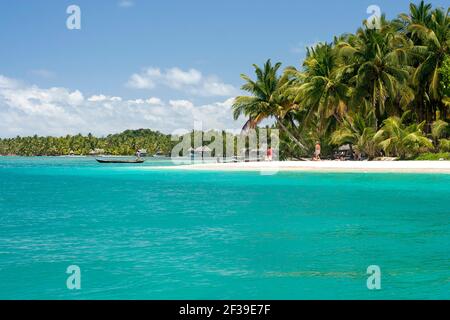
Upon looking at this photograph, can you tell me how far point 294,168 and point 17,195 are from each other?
61.3ft

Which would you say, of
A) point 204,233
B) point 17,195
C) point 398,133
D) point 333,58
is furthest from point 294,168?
point 204,233

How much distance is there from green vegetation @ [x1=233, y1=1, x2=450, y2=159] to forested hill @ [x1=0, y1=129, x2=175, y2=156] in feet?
328

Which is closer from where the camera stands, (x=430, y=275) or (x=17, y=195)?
(x=430, y=275)

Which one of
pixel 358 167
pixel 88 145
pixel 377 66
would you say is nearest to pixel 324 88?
pixel 377 66

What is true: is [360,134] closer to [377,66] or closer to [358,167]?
[377,66]

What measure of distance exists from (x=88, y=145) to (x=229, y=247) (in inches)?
6273

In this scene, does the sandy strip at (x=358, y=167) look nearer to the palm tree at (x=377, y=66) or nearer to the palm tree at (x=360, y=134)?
the palm tree at (x=360, y=134)

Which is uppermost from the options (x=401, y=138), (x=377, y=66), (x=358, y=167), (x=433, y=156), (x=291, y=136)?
(x=377, y=66)

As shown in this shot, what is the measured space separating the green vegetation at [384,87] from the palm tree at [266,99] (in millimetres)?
1060

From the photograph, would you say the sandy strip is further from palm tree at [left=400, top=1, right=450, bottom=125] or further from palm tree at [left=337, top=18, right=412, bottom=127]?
palm tree at [left=400, top=1, right=450, bottom=125]

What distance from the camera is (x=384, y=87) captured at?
3638 centimetres

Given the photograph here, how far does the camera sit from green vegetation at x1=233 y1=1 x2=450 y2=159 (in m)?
35.0
